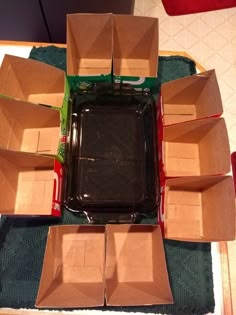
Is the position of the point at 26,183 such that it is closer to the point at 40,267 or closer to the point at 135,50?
the point at 40,267

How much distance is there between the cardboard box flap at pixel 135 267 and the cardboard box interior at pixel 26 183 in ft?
0.67

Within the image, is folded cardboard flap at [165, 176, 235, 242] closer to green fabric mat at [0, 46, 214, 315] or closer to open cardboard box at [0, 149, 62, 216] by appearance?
green fabric mat at [0, 46, 214, 315]

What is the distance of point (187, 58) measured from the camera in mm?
1015

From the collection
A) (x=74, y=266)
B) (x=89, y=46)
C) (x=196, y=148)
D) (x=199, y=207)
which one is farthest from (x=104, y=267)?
(x=89, y=46)

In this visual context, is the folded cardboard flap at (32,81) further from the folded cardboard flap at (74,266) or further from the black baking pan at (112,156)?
the folded cardboard flap at (74,266)

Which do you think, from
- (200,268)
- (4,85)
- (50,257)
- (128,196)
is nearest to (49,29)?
(4,85)

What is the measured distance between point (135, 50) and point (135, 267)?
2.18ft

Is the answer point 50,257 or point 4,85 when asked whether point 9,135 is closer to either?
point 4,85

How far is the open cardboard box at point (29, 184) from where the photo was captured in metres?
0.78

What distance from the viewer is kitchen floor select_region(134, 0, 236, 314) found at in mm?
1312

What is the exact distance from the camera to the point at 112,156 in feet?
2.93

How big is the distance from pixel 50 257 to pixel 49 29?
2.96 ft

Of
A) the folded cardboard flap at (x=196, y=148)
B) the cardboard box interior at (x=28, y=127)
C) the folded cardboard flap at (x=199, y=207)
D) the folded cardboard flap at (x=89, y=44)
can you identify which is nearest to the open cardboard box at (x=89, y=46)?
the folded cardboard flap at (x=89, y=44)

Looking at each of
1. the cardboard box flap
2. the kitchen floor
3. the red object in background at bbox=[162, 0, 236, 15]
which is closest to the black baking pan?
the cardboard box flap
